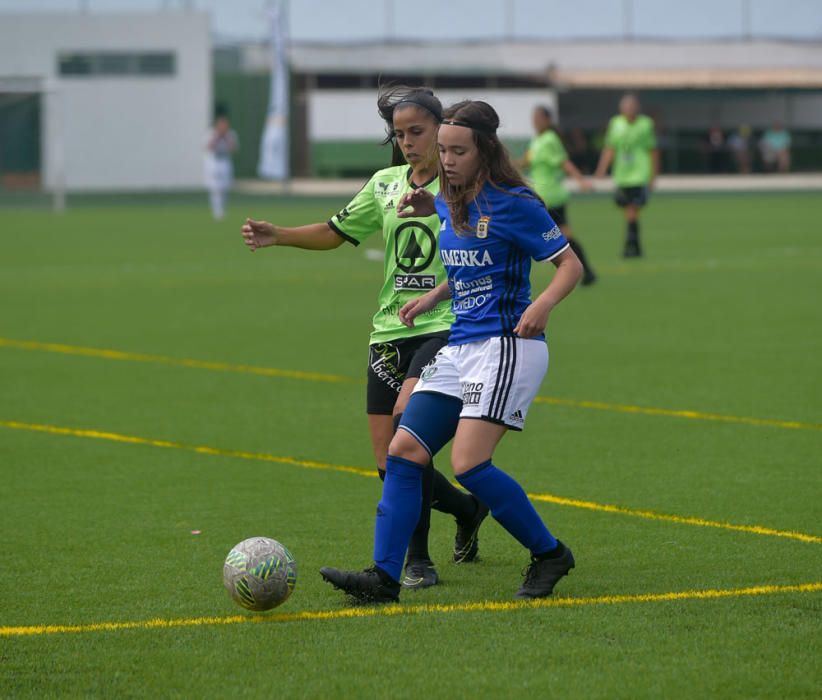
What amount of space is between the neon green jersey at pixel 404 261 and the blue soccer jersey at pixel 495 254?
0.44 meters

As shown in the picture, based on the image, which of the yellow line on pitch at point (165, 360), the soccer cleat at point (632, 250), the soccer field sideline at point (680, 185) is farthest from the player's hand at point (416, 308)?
the soccer field sideline at point (680, 185)

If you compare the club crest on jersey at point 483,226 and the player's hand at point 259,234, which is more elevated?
the club crest on jersey at point 483,226

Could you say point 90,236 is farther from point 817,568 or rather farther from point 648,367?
point 817,568

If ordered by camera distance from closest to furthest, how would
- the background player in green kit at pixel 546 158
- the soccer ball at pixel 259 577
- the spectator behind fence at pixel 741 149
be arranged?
1. the soccer ball at pixel 259 577
2. the background player in green kit at pixel 546 158
3. the spectator behind fence at pixel 741 149

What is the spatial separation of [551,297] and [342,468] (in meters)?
3.41

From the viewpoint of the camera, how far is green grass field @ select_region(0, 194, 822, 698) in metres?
5.27

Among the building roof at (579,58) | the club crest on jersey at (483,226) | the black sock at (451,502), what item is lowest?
the black sock at (451,502)

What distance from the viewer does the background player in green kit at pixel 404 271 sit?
647 cm

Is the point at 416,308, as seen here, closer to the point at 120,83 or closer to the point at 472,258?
the point at 472,258

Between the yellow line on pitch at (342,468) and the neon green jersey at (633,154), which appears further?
the neon green jersey at (633,154)

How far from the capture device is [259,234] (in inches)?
262

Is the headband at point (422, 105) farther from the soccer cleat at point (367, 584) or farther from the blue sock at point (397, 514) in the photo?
the soccer cleat at point (367, 584)

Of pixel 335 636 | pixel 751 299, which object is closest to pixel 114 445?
pixel 335 636

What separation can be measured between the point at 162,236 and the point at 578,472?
76.8ft
